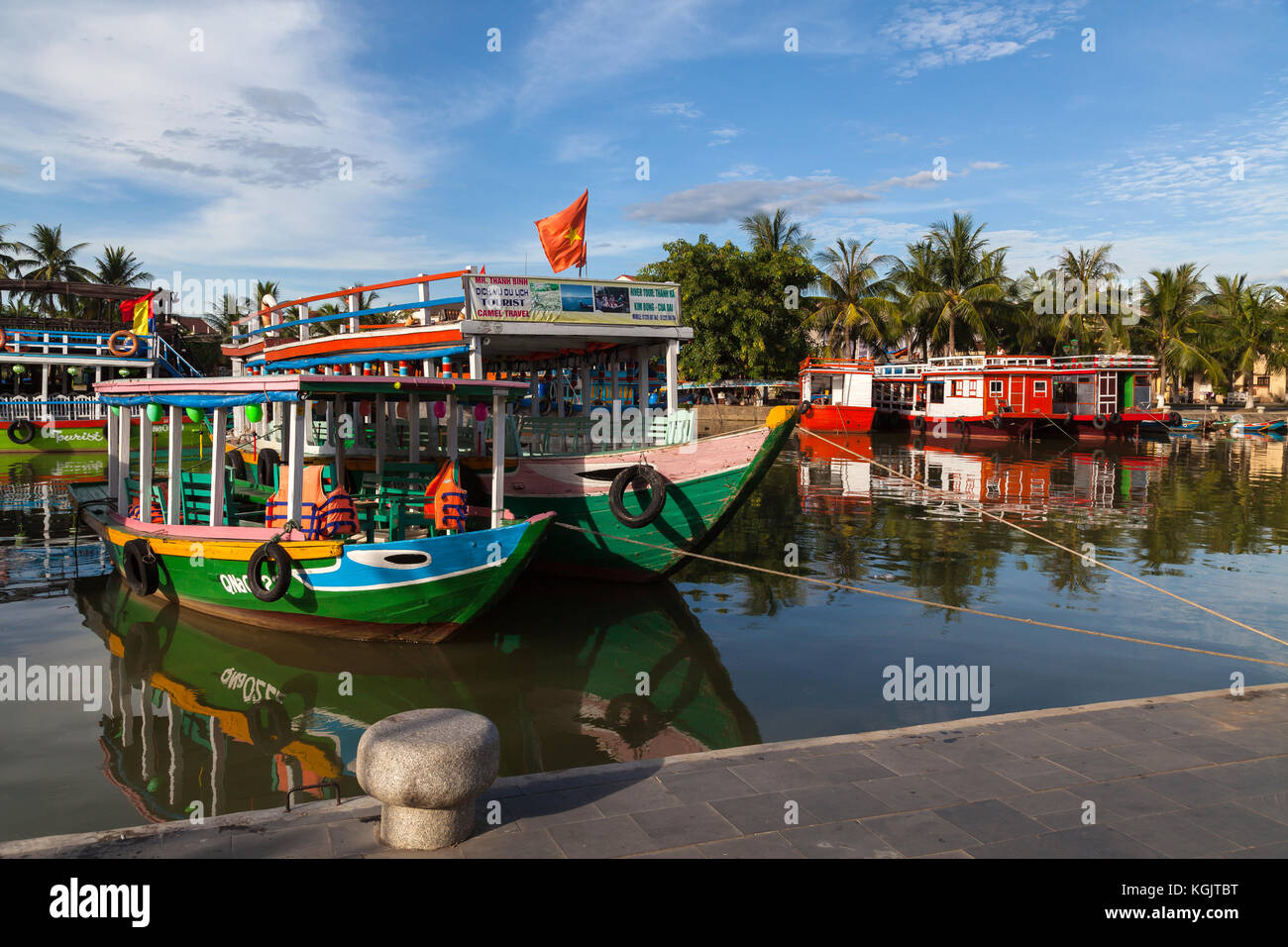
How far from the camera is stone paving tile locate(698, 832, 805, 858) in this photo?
15.6ft

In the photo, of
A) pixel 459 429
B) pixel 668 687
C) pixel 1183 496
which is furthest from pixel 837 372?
pixel 668 687

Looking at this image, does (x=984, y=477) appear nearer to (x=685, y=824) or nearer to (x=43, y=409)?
(x=685, y=824)

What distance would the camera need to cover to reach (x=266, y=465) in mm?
15742

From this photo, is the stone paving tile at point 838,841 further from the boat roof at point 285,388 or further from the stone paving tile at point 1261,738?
the boat roof at point 285,388

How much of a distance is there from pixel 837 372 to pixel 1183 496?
23017 millimetres

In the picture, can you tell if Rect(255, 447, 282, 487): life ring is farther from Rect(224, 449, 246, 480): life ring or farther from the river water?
the river water

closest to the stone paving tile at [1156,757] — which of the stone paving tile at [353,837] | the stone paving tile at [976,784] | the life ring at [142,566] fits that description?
the stone paving tile at [976,784]

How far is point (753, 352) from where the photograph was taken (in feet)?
143

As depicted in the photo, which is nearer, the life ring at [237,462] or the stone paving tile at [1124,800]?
the stone paving tile at [1124,800]

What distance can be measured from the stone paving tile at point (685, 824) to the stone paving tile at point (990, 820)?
0.82m

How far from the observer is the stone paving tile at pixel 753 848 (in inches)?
188

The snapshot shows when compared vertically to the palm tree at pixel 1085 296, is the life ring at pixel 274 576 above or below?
below

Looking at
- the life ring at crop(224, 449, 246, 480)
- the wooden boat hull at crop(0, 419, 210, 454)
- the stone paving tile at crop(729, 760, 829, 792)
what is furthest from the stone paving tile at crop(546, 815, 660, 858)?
the wooden boat hull at crop(0, 419, 210, 454)
